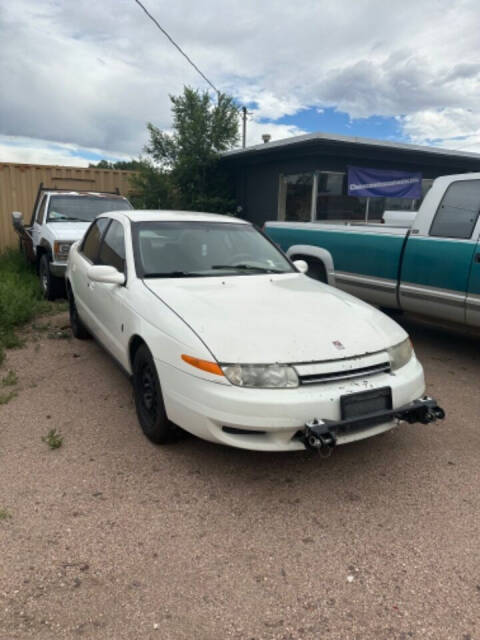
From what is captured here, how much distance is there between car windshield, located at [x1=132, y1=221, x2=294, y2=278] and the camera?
12.4 ft

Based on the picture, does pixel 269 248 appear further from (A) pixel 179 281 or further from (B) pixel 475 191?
(B) pixel 475 191

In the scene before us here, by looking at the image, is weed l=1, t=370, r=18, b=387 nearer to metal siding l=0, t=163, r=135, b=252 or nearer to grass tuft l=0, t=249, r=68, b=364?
grass tuft l=0, t=249, r=68, b=364

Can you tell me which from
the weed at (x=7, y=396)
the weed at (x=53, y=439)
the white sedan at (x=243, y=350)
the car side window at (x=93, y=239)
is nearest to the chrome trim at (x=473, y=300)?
the white sedan at (x=243, y=350)

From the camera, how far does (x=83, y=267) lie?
4.87 m

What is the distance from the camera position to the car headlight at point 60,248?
7.16m

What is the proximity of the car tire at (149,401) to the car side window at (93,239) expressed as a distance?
179cm

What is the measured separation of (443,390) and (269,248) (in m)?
2.12

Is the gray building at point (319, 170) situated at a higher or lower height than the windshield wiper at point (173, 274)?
higher

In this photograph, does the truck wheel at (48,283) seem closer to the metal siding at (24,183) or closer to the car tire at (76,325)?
A: the car tire at (76,325)

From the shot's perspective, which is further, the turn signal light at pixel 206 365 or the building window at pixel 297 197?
the building window at pixel 297 197

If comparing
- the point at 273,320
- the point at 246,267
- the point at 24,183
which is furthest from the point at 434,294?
the point at 24,183

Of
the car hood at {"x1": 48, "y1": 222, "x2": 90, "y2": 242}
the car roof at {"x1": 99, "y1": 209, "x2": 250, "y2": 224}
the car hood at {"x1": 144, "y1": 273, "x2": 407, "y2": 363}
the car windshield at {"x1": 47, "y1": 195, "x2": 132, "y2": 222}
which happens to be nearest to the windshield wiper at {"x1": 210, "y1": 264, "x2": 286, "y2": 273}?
the car hood at {"x1": 144, "y1": 273, "x2": 407, "y2": 363}

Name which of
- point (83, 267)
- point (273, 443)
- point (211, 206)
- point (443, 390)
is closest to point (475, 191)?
point (443, 390)

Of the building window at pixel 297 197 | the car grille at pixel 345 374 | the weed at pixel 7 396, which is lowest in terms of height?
the weed at pixel 7 396
